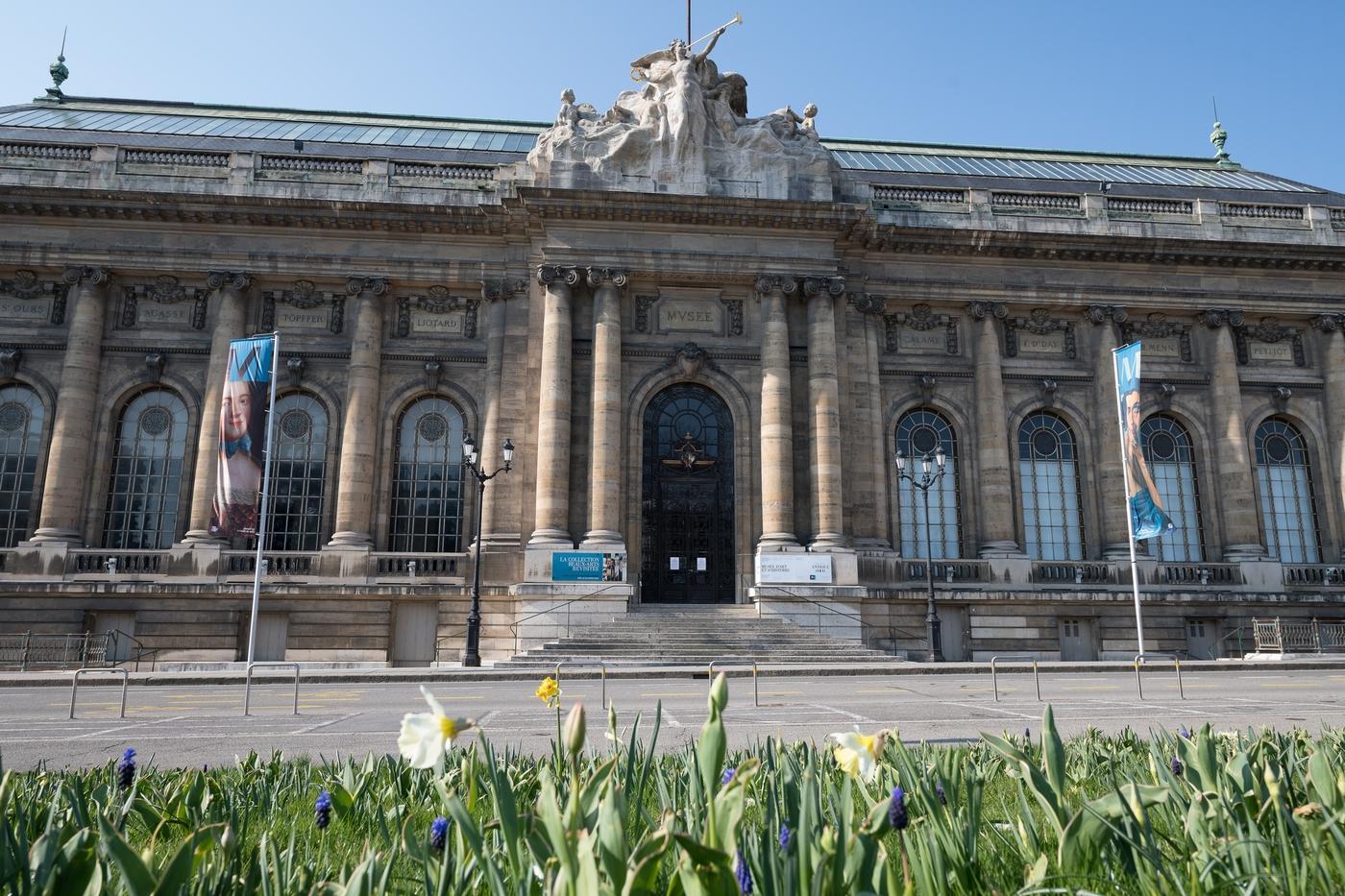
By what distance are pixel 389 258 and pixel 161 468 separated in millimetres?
10229

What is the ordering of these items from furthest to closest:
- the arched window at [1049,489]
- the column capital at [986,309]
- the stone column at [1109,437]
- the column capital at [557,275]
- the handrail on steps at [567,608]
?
the column capital at [986,309], the arched window at [1049,489], the stone column at [1109,437], the column capital at [557,275], the handrail on steps at [567,608]

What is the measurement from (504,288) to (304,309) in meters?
6.98

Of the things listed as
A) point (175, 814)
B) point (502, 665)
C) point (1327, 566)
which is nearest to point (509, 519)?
point (502, 665)

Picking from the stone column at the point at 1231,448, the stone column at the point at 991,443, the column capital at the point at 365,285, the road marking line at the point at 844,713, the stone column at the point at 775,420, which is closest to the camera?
the road marking line at the point at 844,713

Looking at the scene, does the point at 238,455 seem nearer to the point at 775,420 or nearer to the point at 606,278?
the point at 606,278

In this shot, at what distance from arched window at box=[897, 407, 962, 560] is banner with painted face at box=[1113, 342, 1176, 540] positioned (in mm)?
5963

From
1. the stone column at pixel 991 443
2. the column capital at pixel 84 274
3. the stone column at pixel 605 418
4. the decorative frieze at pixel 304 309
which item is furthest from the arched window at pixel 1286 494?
the column capital at pixel 84 274

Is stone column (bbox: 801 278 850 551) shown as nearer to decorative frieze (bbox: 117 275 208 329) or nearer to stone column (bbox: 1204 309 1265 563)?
Result: stone column (bbox: 1204 309 1265 563)

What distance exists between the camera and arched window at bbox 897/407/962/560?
31000 mm

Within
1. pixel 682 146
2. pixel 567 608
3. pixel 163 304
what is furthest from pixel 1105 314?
pixel 163 304

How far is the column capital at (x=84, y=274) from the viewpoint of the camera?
2842cm

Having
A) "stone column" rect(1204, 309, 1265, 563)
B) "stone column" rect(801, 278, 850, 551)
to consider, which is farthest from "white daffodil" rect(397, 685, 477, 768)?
"stone column" rect(1204, 309, 1265, 563)

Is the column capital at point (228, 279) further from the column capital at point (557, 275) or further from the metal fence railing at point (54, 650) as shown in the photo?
the metal fence railing at point (54, 650)

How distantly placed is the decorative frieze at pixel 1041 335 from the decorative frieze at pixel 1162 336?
2576mm
